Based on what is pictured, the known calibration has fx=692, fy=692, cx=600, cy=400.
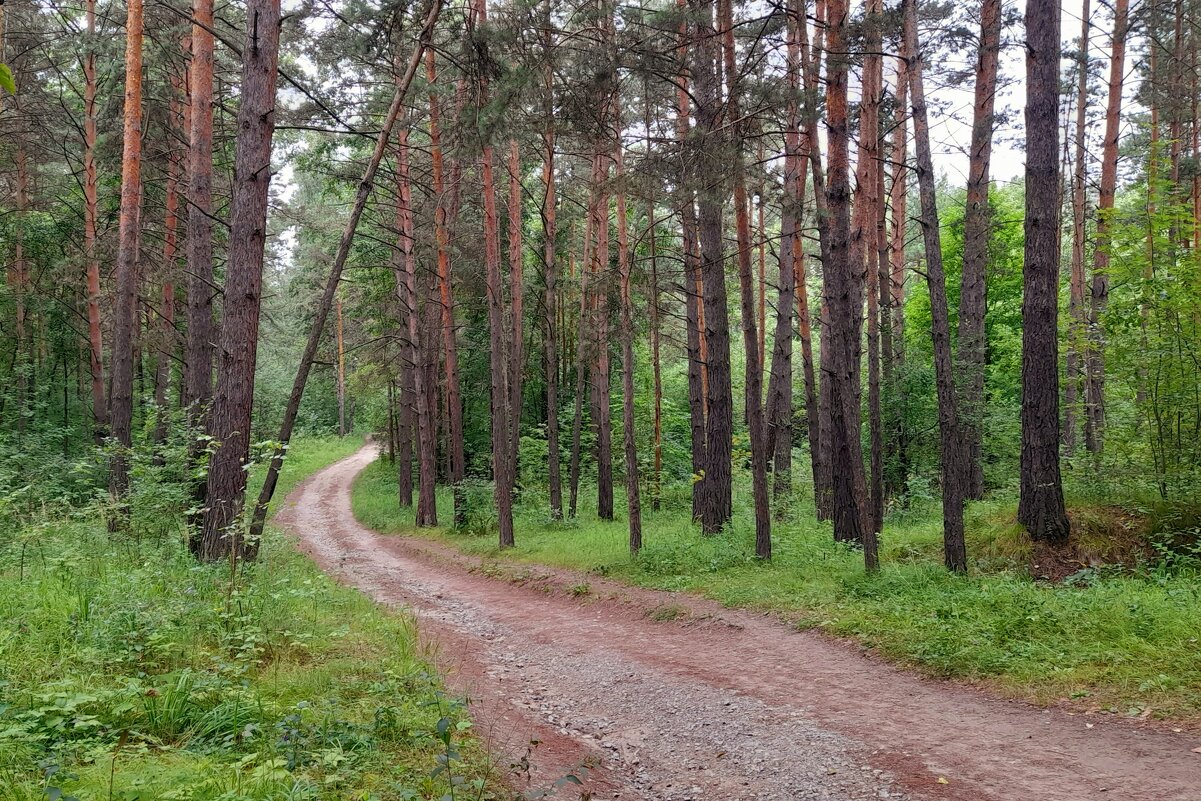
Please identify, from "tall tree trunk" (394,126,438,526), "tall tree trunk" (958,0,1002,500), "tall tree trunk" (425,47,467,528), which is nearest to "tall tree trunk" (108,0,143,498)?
"tall tree trunk" (394,126,438,526)

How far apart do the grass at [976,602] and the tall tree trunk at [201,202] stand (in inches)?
257

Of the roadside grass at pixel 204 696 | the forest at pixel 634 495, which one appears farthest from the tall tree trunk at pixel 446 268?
the roadside grass at pixel 204 696

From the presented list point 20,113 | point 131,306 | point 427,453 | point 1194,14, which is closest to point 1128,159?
point 1194,14

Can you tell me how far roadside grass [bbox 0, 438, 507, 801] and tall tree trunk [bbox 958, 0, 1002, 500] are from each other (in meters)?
11.8

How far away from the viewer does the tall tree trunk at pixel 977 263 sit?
1289cm

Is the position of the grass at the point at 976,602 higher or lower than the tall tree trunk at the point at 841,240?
lower

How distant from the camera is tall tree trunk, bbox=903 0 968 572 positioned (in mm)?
8844

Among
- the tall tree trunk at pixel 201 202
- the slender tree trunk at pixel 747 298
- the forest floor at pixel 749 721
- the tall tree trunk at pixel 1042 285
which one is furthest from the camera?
the tall tree trunk at pixel 201 202

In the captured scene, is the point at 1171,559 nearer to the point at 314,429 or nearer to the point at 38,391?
the point at 38,391

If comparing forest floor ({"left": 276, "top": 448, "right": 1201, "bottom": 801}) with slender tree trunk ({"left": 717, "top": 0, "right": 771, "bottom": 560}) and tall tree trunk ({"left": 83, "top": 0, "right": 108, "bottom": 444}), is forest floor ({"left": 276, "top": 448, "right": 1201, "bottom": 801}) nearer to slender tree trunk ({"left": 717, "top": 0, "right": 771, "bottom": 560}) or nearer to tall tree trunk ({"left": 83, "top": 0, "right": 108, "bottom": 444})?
slender tree trunk ({"left": 717, "top": 0, "right": 771, "bottom": 560})

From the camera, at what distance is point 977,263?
1498 centimetres

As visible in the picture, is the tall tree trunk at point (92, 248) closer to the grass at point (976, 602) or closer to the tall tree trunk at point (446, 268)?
the tall tree trunk at point (446, 268)

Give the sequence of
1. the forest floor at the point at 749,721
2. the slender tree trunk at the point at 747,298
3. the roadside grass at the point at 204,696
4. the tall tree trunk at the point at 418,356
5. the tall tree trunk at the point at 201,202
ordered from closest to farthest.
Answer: the roadside grass at the point at 204,696 → the forest floor at the point at 749,721 → the slender tree trunk at the point at 747,298 → the tall tree trunk at the point at 201,202 → the tall tree trunk at the point at 418,356

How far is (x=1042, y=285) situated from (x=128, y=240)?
15.6 m
